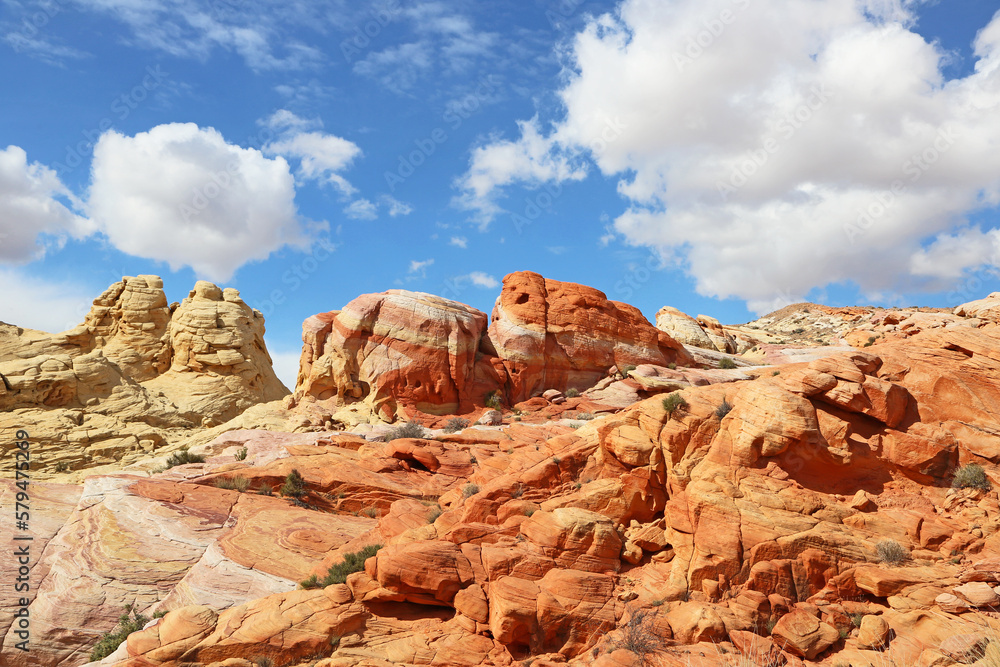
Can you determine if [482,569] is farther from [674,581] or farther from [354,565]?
[674,581]

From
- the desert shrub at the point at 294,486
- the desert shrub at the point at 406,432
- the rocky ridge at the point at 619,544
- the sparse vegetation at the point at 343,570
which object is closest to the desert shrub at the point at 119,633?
the rocky ridge at the point at 619,544

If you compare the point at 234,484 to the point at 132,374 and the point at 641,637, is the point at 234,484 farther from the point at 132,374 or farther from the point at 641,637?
the point at 132,374

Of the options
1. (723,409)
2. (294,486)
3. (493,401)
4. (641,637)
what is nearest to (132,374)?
(493,401)

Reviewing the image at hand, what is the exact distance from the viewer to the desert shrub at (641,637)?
37.9 feet

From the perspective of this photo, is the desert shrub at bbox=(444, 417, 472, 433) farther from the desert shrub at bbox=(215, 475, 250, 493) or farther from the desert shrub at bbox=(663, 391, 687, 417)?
the desert shrub at bbox=(663, 391, 687, 417)

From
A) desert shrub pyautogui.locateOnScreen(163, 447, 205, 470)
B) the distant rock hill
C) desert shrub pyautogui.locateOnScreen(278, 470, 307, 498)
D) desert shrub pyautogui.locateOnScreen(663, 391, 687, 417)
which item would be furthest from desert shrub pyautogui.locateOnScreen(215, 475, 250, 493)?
desert shrub pyautogui.locateOnScreen(663, 391, 687, 417)

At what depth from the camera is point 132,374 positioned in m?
37.8

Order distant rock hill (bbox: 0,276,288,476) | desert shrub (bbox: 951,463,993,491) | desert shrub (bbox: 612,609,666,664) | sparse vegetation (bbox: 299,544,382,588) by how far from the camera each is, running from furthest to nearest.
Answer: distant rock hill (bbox: 0,276,288,476)
sparse vegetation (bbox: 299,544,382,588)
desert shrub (bbox: 951,463,993,491)
desert shrub (bbox: 612,609,666,664)

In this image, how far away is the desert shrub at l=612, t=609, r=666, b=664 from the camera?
1154 cm

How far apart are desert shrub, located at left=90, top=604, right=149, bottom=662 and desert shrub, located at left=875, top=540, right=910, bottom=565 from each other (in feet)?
56.0

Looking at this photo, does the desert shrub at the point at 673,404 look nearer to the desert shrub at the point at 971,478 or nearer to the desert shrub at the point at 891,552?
the desert shrub at the point at 891,552

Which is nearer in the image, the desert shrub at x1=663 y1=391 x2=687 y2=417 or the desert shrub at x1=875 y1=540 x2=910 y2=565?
the desert shrub at x1=875 y1=540 x2=910 y2=565

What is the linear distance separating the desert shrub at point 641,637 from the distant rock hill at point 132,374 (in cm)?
2596

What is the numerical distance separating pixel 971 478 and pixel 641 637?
342 inches
